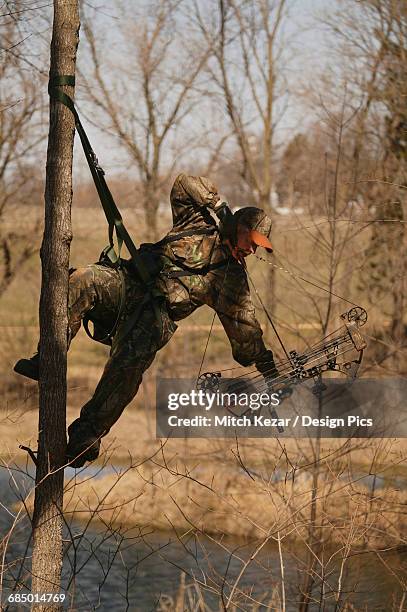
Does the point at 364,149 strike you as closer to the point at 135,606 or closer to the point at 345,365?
the point at 135,606

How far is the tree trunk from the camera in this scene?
5.19 m

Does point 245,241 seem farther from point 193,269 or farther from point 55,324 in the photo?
point 55,324

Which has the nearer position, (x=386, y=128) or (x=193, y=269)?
(x=193, y=269)

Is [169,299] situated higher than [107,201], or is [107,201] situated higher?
[107,201]

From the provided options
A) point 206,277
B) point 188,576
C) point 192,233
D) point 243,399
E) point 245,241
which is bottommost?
point 188,576

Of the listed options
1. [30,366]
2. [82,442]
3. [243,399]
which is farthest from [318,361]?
[30,366]

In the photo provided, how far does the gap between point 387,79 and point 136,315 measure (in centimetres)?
1386

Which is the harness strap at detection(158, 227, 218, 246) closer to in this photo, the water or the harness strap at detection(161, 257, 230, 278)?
the harness strap at detection(161, 257, 230, 278)

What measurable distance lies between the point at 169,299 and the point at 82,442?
871 millimetres

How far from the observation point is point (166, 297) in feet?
17.1

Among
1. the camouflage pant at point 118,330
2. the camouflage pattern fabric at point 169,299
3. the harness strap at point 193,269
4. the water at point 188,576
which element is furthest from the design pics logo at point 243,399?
the water at point 188,576

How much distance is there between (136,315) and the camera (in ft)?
16.8

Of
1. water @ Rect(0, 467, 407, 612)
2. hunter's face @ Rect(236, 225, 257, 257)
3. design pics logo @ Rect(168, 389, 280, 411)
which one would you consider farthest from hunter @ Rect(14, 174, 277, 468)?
water @ Rect(0, 467, 407, 612)

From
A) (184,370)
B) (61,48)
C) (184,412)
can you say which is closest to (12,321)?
(184,370)
